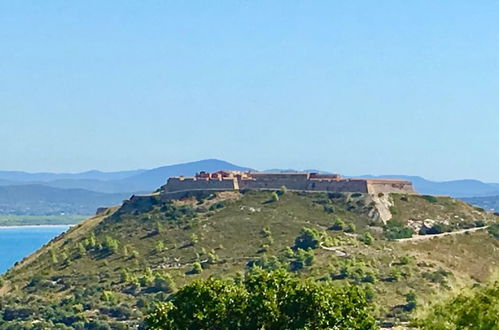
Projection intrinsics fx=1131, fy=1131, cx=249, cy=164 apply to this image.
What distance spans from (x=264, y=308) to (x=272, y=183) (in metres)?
65.1

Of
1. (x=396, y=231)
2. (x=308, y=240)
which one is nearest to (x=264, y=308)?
(x=308, y=240)

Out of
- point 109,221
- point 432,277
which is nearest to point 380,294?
point 432,277

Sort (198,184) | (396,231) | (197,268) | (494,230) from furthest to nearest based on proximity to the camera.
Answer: (198,184), (494,230), (396,231), (197,268)

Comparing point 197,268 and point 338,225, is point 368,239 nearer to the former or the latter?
point 338,225

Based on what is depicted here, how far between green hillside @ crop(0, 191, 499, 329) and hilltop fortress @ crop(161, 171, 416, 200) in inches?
50.2

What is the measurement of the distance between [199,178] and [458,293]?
230ft

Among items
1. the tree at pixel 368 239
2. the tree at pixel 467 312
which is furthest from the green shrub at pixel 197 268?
the tree at pixel 467 312

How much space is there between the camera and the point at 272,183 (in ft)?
326

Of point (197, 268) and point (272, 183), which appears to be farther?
point (272, 183)

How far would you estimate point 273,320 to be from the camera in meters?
34.2

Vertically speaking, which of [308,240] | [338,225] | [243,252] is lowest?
[243,252]

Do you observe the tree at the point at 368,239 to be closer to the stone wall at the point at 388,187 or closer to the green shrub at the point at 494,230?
the stone wall at the point at 388,187

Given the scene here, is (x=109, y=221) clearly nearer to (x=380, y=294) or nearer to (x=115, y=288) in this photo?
(x=115, y=288)

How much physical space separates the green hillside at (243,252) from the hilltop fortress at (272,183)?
4.19 ft
